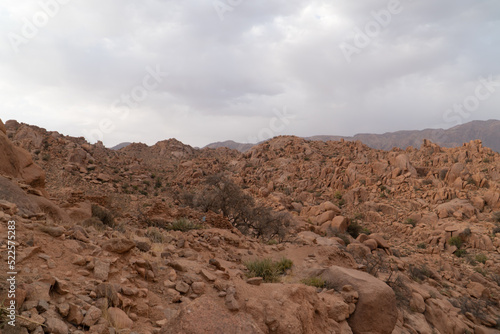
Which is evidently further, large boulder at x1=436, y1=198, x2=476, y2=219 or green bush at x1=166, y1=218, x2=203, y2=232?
large boulder at x1=436, y1=198, x2=476, y2=219

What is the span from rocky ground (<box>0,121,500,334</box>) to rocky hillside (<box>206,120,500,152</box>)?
87.1 meters

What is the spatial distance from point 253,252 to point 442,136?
134531mm

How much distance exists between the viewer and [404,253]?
1561cm

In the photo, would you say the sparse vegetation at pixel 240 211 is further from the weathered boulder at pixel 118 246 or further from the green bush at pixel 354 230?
the weathered boulder at pixel 118 246

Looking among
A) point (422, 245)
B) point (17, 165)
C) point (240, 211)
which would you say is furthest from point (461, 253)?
point (17, 165)

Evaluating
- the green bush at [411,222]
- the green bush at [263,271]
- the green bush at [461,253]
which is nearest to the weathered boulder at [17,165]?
the green bush at [263,271]

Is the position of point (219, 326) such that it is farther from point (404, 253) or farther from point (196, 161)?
point (196, 161)

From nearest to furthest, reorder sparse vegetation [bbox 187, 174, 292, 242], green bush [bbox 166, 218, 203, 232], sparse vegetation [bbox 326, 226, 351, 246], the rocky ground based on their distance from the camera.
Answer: the rocky ground
green bush [bbox 166, 218, 203, 232]
sparse vegetation [bbox 187, 174, 292, 242]
sparse vegetation [bbox 326, 226, 351, 246]

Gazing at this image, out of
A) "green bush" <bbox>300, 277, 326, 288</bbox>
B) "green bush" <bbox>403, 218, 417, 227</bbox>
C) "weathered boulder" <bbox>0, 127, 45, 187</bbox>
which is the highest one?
"weathered boulder" <bbox>0, 127, 45, 187</bbox>

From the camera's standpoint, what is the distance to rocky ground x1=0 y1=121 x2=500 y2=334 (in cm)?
357

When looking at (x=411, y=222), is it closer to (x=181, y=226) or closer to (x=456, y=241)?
(x=456, y=241)

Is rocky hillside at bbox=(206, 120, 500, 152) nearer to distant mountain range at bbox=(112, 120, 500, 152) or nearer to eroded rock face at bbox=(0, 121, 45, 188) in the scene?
distant mountain range at bbox=(112, 120, 500, 152)

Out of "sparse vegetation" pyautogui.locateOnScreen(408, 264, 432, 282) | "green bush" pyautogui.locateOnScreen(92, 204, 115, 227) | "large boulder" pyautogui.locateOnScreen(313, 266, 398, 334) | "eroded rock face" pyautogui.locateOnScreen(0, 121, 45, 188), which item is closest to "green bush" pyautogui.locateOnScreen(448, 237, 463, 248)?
"sparse vegetation" pyautogui.locateOnScreen(408, 264, 432, 282)

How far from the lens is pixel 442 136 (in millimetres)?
115062
